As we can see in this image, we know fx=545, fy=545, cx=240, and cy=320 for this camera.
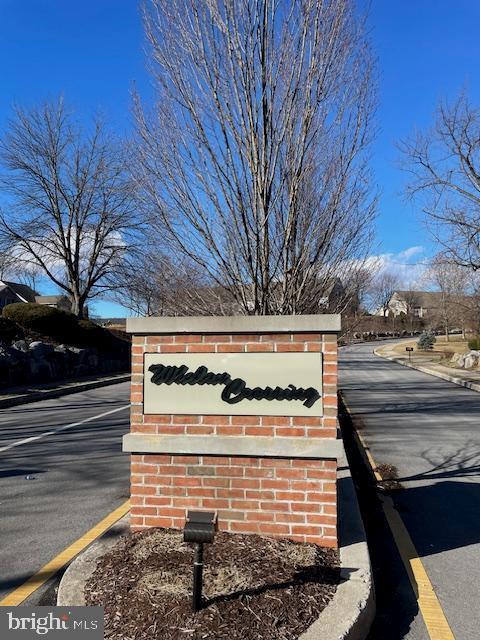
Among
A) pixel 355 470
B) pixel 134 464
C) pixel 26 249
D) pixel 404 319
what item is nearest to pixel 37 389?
pixel 355 470

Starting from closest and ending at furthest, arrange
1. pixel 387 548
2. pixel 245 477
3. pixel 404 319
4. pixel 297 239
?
pixel 245 477 → pixel 387 548 → pixel 297 239 → pixel 404 319

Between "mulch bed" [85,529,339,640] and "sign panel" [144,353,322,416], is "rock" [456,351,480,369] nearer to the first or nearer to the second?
"sign panel" [144,353,322,416]

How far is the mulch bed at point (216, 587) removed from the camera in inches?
112

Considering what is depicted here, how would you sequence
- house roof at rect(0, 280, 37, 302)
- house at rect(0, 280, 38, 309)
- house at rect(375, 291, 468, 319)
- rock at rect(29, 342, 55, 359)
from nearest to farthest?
rock at rect(29, 342, 55, 359)
house at rect(0, 280, 38, 309)
house roof at rect(0, 280, 37, 302)
house at rect(375, 291, 468, 319)

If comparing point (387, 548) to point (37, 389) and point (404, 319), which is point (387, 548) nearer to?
point (37, 389)

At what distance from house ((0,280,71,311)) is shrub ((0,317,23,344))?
3685cm

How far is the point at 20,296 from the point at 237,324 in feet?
241

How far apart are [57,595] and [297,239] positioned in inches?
180

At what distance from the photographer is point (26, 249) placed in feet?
105

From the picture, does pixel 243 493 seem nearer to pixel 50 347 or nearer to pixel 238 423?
pixel 238 423

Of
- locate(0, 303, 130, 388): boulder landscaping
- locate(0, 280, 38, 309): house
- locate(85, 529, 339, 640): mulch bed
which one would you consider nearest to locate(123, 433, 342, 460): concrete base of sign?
locate(85, 529, 339, 640): mulch bed

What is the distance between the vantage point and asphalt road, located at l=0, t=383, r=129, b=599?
175 inches

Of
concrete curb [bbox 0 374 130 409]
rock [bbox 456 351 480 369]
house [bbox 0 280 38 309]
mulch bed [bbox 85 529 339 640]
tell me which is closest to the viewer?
mulch bed [bbox 85 529 339 640]

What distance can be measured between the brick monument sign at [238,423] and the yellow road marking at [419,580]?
2.28 feet
